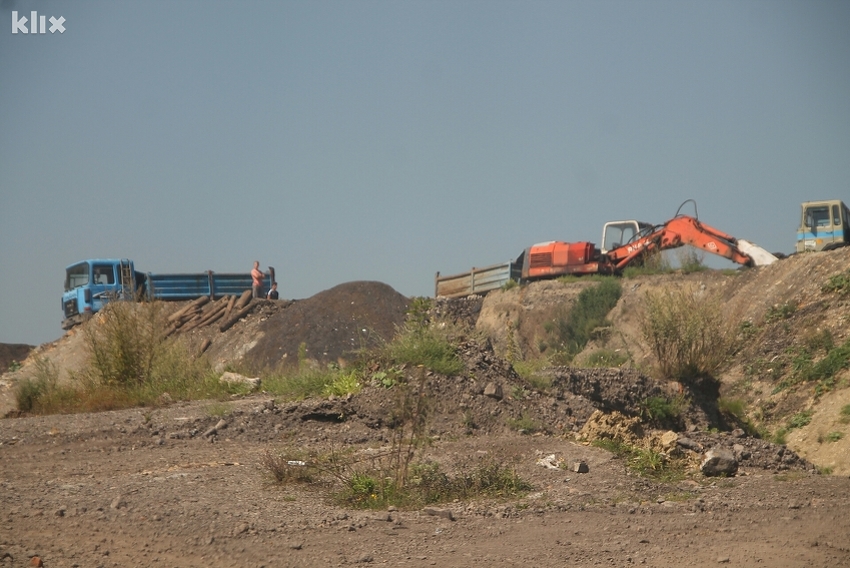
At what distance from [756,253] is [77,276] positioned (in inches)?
864


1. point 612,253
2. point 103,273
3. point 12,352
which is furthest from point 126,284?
point 612,253

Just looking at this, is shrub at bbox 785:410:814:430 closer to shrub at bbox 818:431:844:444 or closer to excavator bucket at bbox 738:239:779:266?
shrub at bbox 818:431:844:444

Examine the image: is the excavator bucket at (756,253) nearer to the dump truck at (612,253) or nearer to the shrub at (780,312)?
the dump truck at (612,253)

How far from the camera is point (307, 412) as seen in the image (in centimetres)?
1223

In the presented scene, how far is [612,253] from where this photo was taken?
30469mm

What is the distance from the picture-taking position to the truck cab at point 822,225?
87.9ft

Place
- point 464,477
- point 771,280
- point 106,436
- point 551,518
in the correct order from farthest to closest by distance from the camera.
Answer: point 771,280 < point 106,436 < point 464,477 < point 551,518

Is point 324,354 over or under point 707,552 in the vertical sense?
over

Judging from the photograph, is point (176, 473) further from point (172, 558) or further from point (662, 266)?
point (662, 266)

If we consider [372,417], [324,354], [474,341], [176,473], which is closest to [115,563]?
[176,473]

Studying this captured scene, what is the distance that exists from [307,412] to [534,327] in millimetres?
17643

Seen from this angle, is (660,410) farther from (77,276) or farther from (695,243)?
(77,276)

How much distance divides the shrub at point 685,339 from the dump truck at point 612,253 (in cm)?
1172

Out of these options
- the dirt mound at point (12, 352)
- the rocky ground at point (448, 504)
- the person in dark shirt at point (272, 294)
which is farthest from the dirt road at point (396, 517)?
the dirt mound at point (12, 352)
